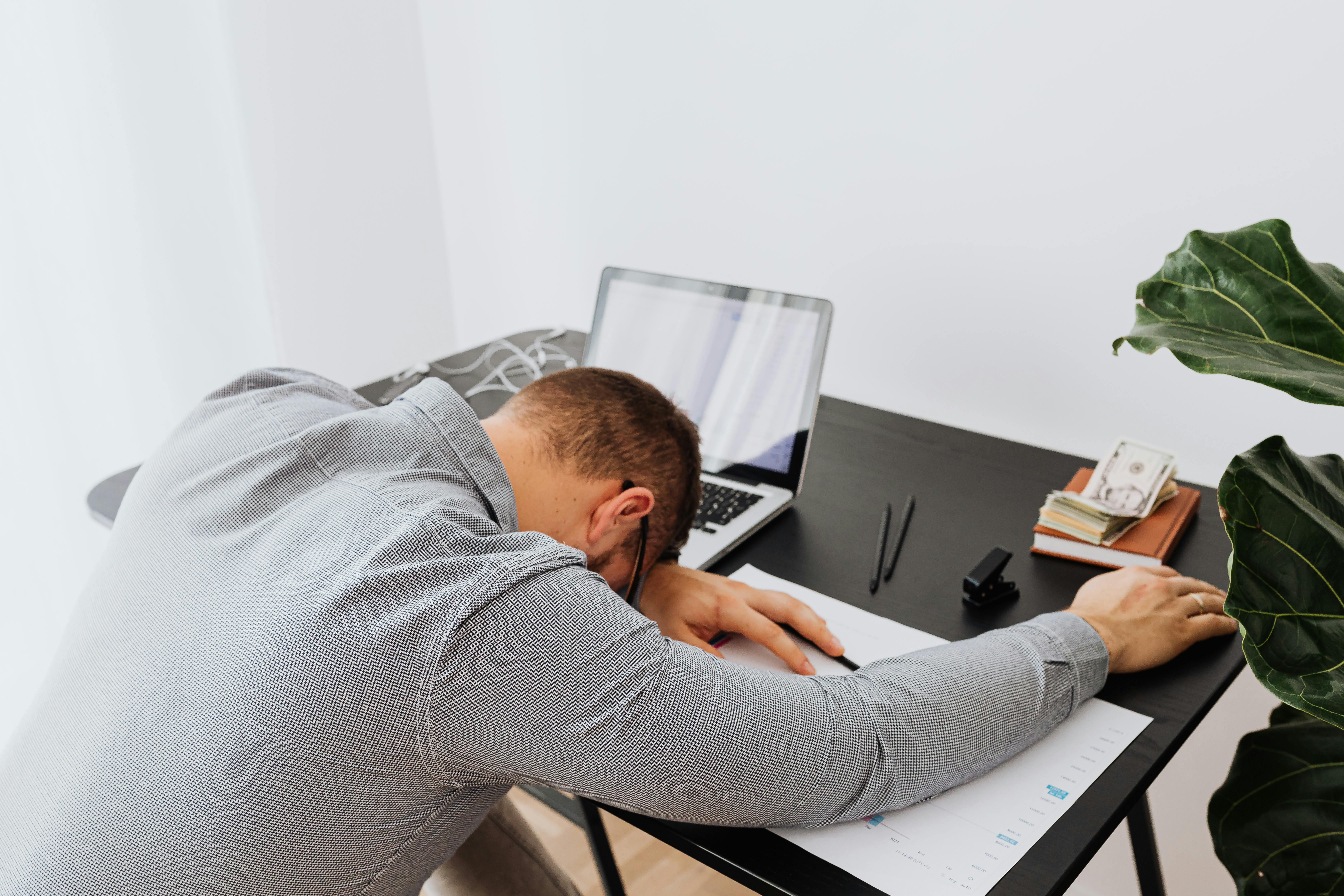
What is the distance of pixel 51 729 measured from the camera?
812 mm

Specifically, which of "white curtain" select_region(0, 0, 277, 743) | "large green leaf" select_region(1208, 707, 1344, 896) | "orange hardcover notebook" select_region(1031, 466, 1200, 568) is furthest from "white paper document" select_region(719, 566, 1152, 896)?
"white curtain" select_region(0, 0, 277, 743)

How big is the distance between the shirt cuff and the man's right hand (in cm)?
2

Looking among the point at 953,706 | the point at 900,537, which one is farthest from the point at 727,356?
the point at 953,706

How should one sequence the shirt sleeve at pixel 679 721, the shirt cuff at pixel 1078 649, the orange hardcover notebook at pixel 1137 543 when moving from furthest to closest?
1. the orange hardcover notebook at pixel 1137 543
2. the shirt cuff at pixel 1078 649
3. the shirt sleeve at pixel 679 721

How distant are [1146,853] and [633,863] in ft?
3.00

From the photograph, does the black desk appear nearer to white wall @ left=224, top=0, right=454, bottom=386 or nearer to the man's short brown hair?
the man's short brown hair

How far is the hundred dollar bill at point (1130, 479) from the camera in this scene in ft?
3.90

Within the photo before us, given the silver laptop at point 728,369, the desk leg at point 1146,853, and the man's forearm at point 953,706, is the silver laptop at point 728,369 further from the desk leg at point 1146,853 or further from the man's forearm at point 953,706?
the desk leg at point 1146,853

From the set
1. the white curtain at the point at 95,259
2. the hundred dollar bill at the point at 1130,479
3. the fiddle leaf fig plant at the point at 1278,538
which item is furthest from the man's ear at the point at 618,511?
the white curtain at the point at 95,259

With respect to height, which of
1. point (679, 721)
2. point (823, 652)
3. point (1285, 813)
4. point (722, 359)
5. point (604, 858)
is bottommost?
point (604, 858)

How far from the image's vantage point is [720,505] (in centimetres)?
133

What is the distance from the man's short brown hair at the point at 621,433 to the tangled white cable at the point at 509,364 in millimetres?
689

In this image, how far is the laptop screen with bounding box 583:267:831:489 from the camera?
4.43ft

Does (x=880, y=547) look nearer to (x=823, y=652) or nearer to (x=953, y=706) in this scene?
(x=823, y=652)
